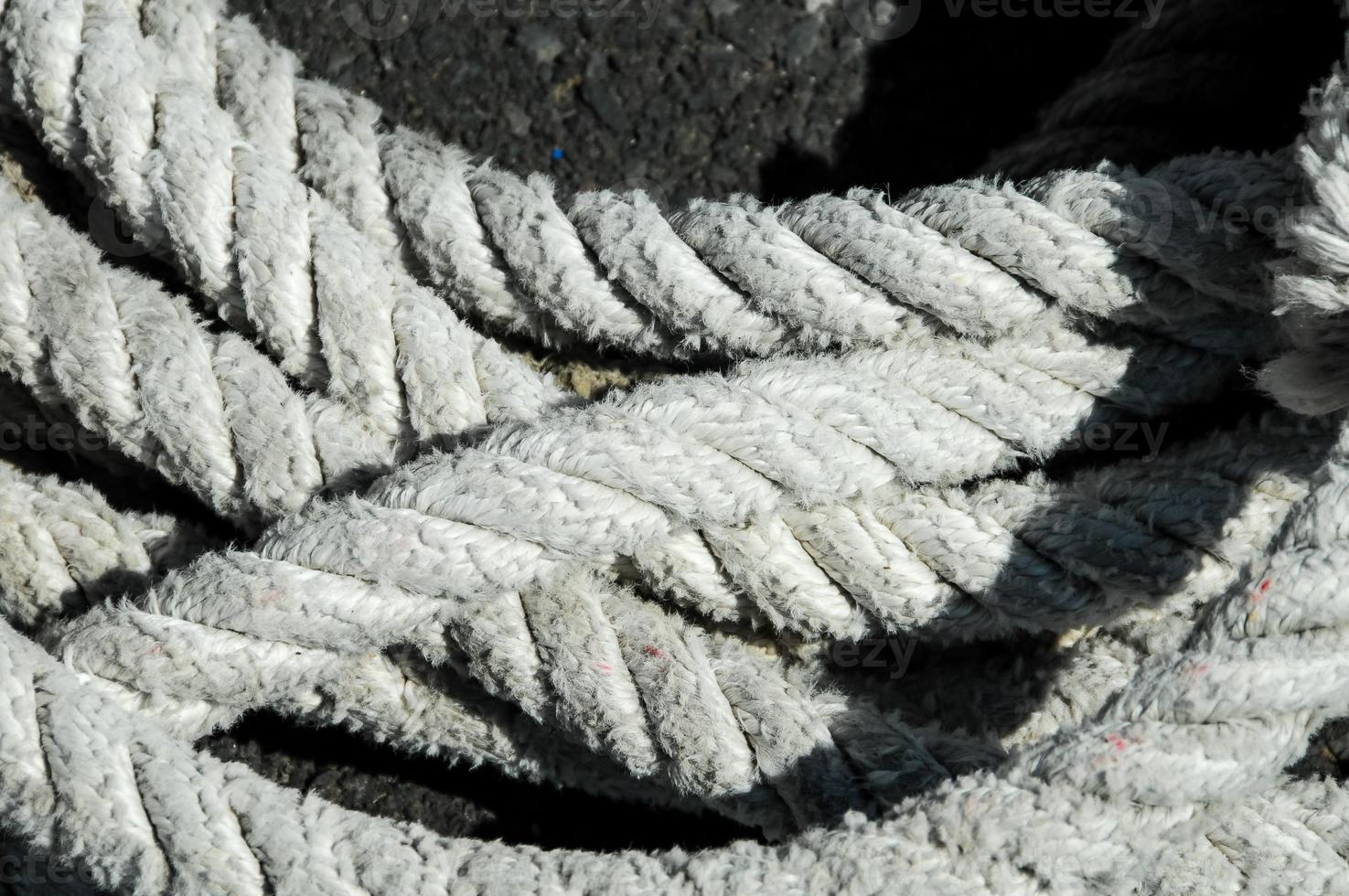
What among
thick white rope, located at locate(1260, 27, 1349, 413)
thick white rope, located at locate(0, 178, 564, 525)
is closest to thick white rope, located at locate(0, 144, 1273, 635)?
thick white rope, located at locate(0, 178, 564, 525)

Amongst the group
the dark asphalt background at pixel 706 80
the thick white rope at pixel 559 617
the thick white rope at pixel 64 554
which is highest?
the dark asphalt background at pixel 706 80

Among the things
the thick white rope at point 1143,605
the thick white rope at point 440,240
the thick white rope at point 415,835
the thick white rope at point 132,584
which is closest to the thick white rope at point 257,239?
the thick white rope at point 440,240

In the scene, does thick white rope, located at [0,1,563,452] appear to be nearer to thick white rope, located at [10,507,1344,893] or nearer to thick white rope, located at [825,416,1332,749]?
thick white rope, located at [10,507,1344,893]

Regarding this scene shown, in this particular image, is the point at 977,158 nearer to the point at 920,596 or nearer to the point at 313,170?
the point at 920,596

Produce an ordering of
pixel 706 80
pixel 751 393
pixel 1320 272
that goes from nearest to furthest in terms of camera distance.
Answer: pixel 1320 272 < pixel 751 393 < pixel 706 80

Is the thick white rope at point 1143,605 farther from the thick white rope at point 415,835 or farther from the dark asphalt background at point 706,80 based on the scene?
the dark asphalt background at point 706,80

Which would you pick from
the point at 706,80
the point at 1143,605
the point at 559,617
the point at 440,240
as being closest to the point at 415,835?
the point at 559,617

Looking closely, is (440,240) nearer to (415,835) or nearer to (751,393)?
(751,393)

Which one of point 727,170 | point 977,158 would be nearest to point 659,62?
point 727,170

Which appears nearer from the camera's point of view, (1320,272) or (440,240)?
(1320,272)

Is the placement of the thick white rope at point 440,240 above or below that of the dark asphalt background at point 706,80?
below
